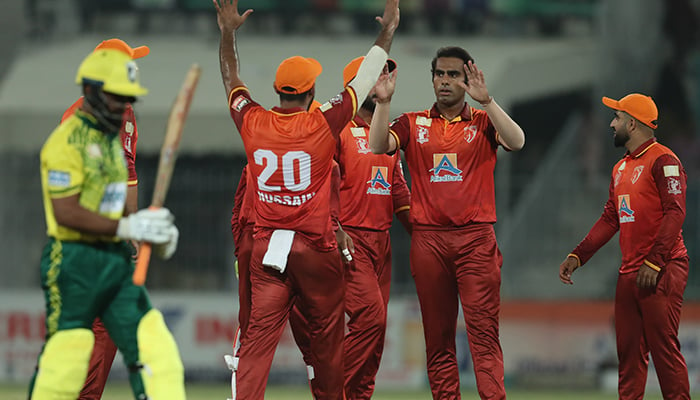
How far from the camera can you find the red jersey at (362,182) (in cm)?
1016

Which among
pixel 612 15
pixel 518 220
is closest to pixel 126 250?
pixel 518 220

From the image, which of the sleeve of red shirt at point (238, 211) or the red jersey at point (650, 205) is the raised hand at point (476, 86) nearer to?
the red jersey at point (650, 205)

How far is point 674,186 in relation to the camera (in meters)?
9.94

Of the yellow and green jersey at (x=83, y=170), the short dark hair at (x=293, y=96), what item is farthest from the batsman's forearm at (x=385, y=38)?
the yellow and green jersey at (x=83, y=170)

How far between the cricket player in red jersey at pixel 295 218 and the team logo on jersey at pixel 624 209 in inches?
103

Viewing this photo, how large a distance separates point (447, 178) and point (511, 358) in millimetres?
7513

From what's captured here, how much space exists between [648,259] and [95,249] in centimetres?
449

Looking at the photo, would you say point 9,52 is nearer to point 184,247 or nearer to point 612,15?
point 184,247

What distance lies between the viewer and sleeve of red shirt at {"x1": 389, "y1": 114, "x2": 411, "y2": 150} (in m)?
9.45

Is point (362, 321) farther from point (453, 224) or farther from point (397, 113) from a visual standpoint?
point (397, 113)

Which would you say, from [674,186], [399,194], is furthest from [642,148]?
[399,194]

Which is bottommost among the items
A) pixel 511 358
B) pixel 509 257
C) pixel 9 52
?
pixel 511 358

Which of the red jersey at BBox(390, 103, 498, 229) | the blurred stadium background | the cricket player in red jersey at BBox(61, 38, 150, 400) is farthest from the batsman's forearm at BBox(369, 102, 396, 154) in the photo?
the blurred stadium background

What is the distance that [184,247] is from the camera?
17.5 meters
